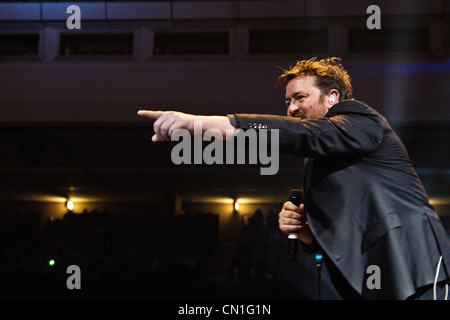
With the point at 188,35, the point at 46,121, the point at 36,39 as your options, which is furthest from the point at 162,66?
the point at 36,39

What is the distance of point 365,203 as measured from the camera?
0.98 meters

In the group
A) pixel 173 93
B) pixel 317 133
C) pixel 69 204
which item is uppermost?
pixel 173 93

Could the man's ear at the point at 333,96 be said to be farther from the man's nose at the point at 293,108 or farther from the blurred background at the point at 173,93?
the blurred background at the point at 173,93

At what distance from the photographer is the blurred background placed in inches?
268

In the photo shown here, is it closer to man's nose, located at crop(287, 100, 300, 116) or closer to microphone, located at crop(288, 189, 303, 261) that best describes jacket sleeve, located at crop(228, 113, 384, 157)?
man's nose, located at crop(287, 100, 300, 116)

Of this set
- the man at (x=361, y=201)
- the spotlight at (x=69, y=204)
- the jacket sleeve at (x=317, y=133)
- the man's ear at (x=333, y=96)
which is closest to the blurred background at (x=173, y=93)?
the spotlight at (x=69, y=204)

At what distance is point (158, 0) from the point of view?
7.78 metres

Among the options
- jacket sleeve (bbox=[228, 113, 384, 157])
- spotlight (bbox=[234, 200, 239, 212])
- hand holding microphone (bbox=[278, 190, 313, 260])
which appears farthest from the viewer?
spotlight (bbox=[234, 200, 239, 212])

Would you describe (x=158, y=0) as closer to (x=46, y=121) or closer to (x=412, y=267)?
(x=46, y=121)

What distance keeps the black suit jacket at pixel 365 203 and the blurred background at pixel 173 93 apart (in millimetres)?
5428

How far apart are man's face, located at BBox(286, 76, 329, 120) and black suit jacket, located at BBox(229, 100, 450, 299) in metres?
0.21

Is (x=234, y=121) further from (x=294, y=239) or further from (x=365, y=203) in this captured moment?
(x=294, y=239)

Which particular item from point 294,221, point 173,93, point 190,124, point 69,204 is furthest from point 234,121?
point 69,204

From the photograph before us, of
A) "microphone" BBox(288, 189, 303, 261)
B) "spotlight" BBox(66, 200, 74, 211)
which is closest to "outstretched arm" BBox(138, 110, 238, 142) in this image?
"microphone" BBox(288, 189, 303, 261)
